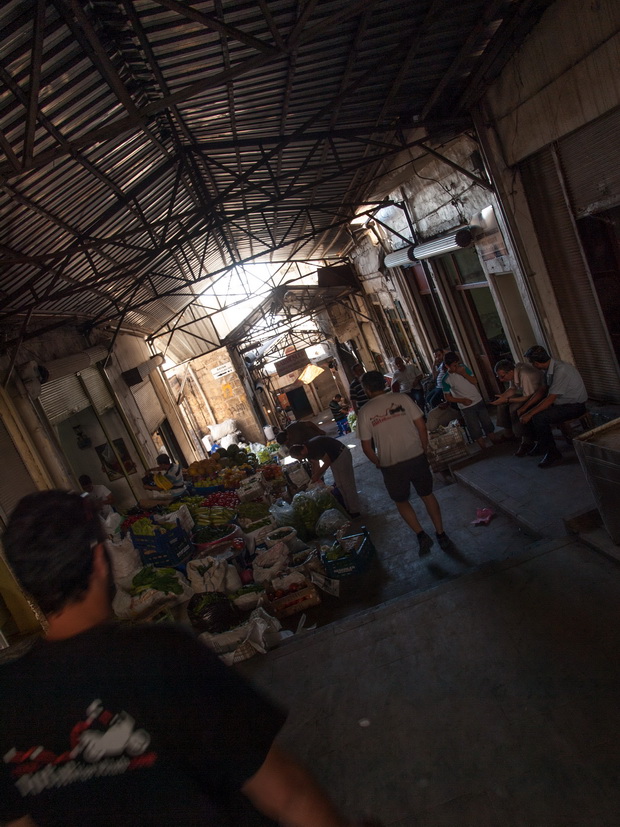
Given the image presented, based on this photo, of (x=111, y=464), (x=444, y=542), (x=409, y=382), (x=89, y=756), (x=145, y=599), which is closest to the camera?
(x=89, y=756)

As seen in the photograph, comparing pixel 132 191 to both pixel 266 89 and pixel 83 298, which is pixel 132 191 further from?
pixel 83 298

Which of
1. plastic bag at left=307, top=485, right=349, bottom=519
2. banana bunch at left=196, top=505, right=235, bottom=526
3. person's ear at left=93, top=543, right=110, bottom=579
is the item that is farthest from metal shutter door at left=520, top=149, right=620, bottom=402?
person's ear at left=93, top=543, right=110, bottom=579

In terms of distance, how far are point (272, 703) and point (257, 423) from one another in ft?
84.5

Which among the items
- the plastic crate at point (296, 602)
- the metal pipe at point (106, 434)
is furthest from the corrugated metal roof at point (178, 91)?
the plastic crate at point (296, 602)

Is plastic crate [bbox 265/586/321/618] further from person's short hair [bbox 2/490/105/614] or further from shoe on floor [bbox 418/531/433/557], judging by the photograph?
person's short hair [bbox 2/490/105/614]

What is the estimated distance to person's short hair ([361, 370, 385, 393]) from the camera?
19.2 ft

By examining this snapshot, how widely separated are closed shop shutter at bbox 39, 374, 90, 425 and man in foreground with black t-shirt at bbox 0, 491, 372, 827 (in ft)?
27.0

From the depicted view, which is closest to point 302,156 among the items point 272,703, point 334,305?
point 272,703

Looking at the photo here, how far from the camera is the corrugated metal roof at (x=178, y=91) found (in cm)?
436

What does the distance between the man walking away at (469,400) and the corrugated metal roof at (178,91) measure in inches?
120

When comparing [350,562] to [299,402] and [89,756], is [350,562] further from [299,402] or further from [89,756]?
[299,402]

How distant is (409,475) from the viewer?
588 cm

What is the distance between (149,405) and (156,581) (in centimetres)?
1074

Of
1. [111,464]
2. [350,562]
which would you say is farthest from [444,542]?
[111,464]
